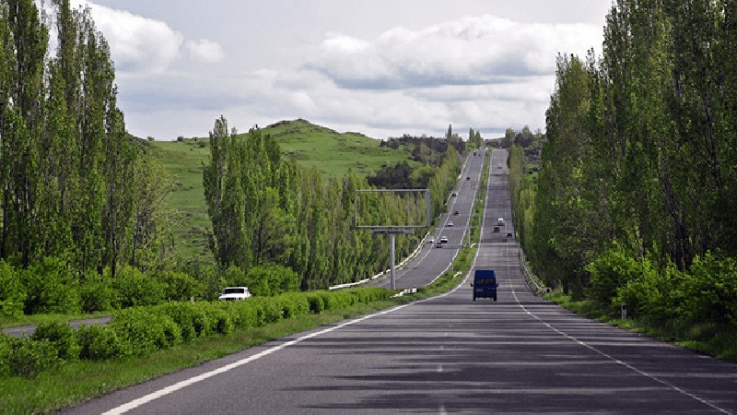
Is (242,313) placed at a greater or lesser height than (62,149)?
lesser

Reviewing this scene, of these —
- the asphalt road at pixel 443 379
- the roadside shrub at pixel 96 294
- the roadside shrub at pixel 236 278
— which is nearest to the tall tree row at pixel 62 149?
the roadside shrub at pixel 96 294

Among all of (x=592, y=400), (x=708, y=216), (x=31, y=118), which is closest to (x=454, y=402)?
(x=592, y=400)

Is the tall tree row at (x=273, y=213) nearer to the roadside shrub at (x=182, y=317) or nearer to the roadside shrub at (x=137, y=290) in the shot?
the roadside shrub at (x=137, y=290)

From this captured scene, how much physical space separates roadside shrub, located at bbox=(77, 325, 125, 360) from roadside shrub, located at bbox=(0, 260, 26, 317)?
20116 millimetres

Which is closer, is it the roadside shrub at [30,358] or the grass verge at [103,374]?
the grass verge at [103,374]

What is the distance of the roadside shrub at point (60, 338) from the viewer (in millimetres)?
18562

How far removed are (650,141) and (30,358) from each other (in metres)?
30.1

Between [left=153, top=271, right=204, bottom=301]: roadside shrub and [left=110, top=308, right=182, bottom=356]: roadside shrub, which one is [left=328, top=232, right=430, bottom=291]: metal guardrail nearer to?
[left=153, top=271, right=204, bottom=301]: roadside shrub

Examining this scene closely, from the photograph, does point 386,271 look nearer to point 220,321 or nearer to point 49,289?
point 49,289

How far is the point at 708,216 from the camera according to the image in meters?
25.9

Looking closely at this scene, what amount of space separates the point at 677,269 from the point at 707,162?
7.61 m

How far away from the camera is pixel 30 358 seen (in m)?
16.5

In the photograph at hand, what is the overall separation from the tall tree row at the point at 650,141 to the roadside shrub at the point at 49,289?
24205mm

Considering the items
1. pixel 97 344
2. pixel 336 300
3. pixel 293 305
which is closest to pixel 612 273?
pixel 336 300
